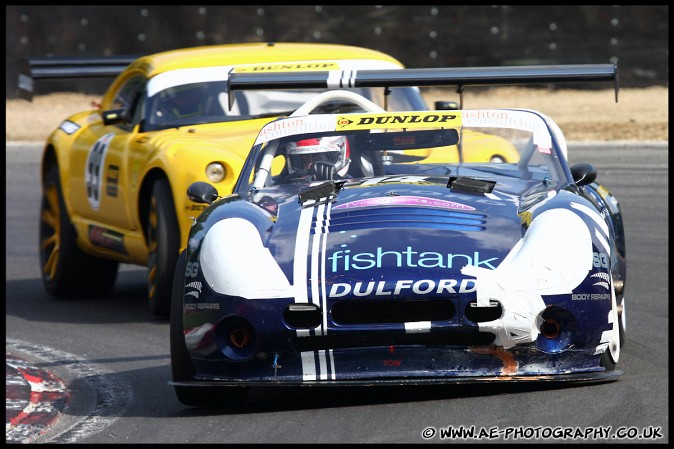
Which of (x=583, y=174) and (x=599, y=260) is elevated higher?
(x=583, y=174)

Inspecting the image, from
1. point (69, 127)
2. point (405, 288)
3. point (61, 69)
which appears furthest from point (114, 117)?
point (405, 288)

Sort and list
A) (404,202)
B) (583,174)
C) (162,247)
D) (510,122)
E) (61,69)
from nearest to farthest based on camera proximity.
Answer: (404,202)
(583,174)
(510,122)
(162,247)
(61,69)

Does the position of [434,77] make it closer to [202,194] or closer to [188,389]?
[202,194]

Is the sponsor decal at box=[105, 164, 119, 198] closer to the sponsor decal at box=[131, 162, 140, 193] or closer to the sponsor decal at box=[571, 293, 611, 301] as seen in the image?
the sponsor decal at box=[131, 162, 140, 193]

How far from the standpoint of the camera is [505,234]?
5.75 meters

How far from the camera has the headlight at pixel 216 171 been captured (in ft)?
28.0

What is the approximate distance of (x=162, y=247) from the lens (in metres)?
8.50

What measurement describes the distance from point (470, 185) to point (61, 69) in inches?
215

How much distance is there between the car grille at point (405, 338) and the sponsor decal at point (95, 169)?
179 inches

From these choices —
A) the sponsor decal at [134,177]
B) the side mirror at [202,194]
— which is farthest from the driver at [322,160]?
the sponsor decal at [134,177]

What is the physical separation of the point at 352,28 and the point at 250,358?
1416 cm

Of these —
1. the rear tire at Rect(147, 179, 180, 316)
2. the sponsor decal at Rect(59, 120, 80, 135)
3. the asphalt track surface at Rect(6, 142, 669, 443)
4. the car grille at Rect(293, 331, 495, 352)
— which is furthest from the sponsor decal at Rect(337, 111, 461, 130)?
the sponsor decal at Rect(59, 120, 80, 135)

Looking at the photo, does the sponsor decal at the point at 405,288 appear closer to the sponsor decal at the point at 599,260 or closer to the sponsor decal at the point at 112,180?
the sponsor decal at the point at 599,260

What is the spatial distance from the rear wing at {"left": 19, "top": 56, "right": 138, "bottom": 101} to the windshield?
4198 mm
